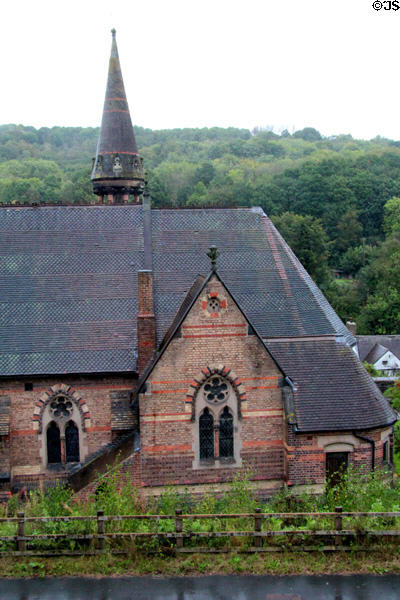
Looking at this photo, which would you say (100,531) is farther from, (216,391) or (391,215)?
(391,215)

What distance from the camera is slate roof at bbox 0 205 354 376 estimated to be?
60.8ft

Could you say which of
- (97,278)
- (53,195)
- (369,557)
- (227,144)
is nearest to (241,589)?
(369,557)

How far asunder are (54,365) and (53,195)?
79.5 m

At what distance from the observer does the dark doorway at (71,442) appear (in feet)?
60.3

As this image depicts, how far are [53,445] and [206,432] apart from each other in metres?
4.84

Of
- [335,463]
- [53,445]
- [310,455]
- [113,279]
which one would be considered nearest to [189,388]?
[310,455]

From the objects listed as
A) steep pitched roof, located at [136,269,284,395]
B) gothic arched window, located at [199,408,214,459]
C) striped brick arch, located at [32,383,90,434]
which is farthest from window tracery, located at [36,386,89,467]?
gothic arched window, located at [199,408,214,459]

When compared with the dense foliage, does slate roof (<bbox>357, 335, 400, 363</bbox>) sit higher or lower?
lower

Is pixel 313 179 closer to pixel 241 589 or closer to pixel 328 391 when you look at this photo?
pixel 328 391

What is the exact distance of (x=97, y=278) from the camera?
20031 mm

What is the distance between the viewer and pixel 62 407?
18.3 meters

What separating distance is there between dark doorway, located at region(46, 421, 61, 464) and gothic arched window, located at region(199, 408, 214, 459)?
14.8 feet

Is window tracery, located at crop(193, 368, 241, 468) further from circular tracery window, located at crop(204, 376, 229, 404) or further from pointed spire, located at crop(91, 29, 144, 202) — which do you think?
pointed spire, located at crop(91, 29, 144, 202)

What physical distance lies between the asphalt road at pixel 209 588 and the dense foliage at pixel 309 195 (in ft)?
98.8
